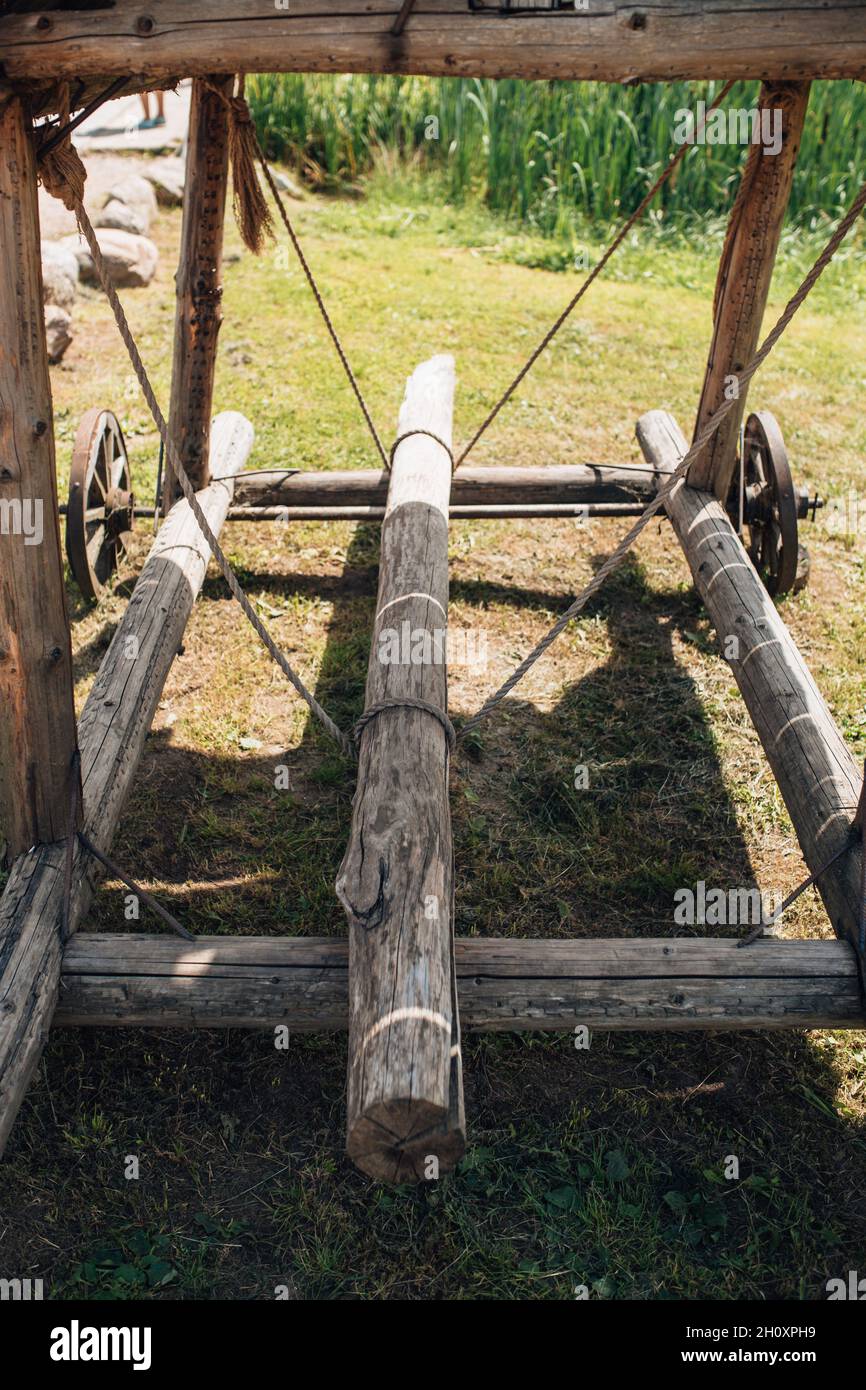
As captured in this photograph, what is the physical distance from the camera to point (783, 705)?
167 inches

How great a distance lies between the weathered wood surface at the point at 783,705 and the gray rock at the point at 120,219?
23.3 ft

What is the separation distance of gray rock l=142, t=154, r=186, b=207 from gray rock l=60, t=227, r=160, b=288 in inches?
75.8

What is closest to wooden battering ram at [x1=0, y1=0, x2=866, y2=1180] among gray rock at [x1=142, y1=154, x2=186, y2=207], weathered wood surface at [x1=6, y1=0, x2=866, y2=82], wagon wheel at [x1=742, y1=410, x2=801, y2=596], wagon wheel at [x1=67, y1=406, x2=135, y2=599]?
weathered wood surface at [x1=6, y1=0, x2=866, y2=82]

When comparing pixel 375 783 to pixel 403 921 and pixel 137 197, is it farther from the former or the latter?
pixel 137 197

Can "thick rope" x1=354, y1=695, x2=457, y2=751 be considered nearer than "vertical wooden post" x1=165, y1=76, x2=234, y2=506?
Yes

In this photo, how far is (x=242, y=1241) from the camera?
324cm

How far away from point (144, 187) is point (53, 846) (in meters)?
9.63

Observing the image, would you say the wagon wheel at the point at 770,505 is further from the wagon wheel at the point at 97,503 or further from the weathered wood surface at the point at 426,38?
the wagon wheel at the point at 97,503

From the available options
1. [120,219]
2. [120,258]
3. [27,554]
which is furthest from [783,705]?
[120,219]

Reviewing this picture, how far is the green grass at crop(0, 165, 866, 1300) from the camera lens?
3.24 m

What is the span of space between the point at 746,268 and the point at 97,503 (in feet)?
10.6

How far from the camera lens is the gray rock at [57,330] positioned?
852cm

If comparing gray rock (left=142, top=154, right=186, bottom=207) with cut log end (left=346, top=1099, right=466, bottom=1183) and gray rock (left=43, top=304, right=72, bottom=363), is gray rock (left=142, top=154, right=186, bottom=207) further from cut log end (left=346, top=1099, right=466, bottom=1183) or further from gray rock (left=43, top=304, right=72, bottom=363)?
cut log end (left=346, top=1099, right=466, bottom=1183)

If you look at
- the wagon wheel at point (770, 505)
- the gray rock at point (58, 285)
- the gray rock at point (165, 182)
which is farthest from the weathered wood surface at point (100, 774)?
the gray rock at point (165, 182)
